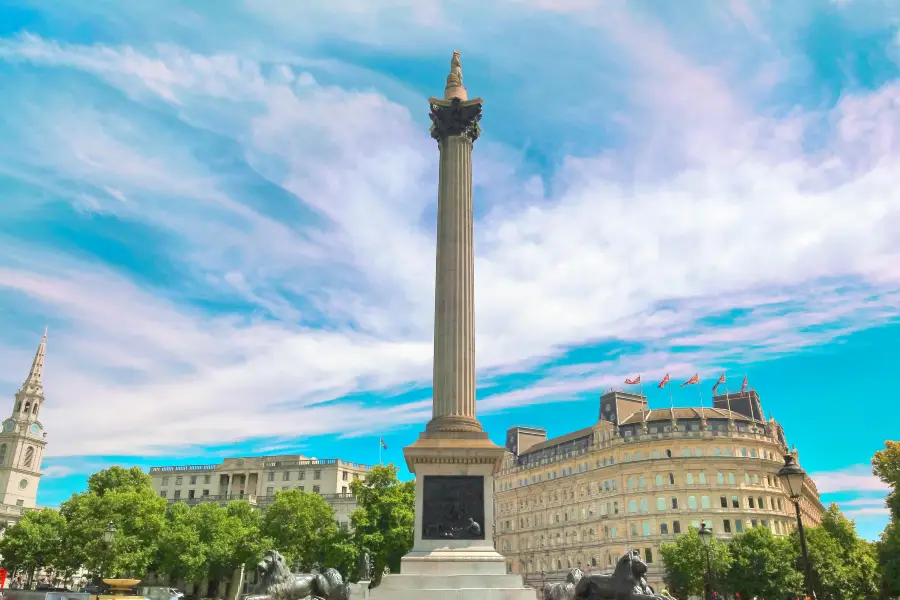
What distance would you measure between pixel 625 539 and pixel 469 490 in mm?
67480

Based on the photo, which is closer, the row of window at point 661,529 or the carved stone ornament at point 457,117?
the carved stone ornament at point 457,117

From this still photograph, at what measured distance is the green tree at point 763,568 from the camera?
2426 inches

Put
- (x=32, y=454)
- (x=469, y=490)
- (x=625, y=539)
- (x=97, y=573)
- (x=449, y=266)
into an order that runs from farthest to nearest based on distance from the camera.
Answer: (x=32, y=454) < (x=625, y=539) < (x=97, y=573) < (x=449, y=266) < (x=469, y=490)

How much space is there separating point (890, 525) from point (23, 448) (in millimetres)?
102427

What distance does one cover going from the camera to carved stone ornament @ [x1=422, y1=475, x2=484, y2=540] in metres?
24.2

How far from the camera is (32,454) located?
97.8 metres

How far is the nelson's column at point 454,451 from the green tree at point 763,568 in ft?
158

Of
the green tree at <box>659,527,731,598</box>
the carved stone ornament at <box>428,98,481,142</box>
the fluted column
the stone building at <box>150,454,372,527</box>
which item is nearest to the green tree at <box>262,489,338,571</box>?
the stone building at <box>150,454,372,527</box>

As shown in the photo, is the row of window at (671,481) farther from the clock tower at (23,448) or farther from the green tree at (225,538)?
the clock tower at (23,448)

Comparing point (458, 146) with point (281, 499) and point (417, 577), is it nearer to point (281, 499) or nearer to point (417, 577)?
point (417, 577)

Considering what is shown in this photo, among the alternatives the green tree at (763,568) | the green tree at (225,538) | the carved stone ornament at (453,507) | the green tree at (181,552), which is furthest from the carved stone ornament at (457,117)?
the green tree at (763,568)

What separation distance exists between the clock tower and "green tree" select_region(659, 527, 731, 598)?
8122 cm

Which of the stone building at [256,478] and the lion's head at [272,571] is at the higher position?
the stone building at [256,478]

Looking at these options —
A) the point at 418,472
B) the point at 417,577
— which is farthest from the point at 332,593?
the point at 418,472
